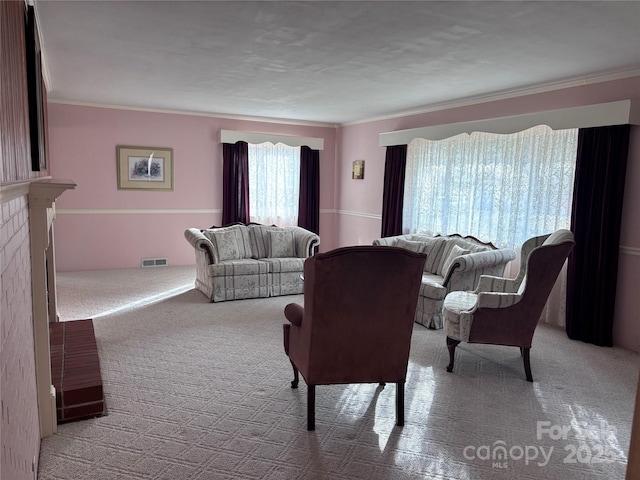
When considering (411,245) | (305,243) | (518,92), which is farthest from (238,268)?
(518,92)

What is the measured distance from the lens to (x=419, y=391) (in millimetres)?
3258

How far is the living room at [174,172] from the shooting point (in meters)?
6.55

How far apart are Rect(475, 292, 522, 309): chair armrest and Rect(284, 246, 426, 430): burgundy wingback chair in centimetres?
101

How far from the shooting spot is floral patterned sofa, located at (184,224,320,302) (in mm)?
5449

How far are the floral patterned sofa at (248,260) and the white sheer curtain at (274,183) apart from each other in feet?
5.21

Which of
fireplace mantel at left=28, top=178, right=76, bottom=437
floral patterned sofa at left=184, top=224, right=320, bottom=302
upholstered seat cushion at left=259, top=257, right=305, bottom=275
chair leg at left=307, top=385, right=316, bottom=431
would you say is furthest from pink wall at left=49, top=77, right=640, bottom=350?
fireplace mantel at left=28, top=178, right=76, bottom=437

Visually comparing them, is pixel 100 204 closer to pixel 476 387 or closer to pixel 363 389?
pixel 363 389

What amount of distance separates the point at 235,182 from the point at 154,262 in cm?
182

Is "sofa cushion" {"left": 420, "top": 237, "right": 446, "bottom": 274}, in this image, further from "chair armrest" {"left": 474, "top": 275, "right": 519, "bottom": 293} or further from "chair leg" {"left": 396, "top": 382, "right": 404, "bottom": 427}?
"chair leg" {"left": 396, "top": 382, "right": 404, "bottom": 427}

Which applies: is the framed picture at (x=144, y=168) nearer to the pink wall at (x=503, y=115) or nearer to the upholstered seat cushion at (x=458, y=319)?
the pink wall at (x=503, y=115)

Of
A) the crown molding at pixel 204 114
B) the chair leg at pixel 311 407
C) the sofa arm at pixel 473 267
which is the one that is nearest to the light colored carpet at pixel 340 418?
the chair leg at pixel 311 407

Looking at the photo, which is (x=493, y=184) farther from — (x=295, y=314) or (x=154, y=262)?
(x=154, y=262)

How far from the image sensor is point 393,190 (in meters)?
6.84

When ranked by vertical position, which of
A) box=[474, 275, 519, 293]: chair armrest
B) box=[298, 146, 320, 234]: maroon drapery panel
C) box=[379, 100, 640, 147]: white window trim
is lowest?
box=[474, 275, 519, 293]: chair armrest
